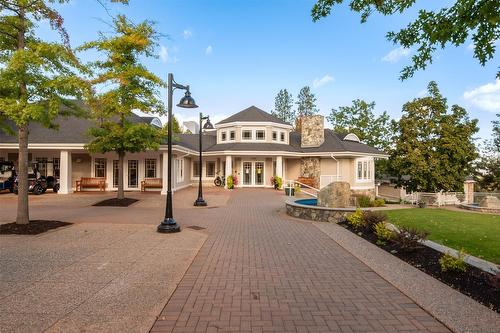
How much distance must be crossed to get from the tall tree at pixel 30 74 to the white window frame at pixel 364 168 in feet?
81.4

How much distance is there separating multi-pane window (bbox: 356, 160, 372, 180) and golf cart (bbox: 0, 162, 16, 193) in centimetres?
2755

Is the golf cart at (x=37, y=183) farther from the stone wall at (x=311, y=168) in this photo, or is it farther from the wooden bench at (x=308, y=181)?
the stone wall at (x=311, y=168)

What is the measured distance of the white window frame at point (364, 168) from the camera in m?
29.1

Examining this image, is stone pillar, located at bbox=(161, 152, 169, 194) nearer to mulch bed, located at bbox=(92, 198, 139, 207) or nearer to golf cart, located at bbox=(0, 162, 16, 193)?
mulch bed, located at bbox=(92, 198, 139, 207)

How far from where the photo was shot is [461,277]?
18.0 ft

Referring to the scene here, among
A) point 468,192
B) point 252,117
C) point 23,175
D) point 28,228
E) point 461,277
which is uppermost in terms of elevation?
point 252,117

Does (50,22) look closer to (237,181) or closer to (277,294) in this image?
(277,294)

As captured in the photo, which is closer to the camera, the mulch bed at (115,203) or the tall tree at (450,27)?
the tall tree at (450,27)

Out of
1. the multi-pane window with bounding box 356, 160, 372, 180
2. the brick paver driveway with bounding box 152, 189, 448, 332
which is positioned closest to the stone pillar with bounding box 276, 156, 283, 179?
the multi-pane window with bounding box 356, 160, 372, 180

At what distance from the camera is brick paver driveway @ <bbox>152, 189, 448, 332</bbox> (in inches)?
156

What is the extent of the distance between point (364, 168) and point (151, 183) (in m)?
19.8

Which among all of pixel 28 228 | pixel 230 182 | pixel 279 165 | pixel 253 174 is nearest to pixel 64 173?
pixel 230 182

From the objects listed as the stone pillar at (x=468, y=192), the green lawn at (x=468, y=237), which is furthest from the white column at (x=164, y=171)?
the stone pillar at (x=468, y=192)

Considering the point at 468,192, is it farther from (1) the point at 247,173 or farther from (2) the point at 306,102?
(2) the point at 306,102
